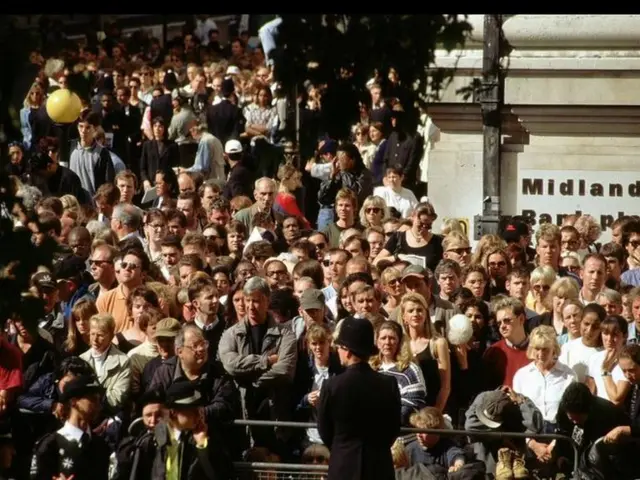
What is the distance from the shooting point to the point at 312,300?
15.9 meters

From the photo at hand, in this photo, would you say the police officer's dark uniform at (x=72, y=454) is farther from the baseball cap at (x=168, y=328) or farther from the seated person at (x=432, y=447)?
the seated person at (x=432, y=447)

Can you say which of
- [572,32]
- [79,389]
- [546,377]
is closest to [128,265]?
[79,389]

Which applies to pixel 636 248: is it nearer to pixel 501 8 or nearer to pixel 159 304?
pixel 159 304

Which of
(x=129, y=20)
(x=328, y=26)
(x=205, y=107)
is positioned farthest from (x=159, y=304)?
(x=129, y=20)

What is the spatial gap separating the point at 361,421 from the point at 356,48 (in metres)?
3.91

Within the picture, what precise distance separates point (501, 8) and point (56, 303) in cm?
853

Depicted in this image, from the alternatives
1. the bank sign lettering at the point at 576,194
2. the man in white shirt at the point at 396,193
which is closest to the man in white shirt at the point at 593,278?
the man in white shirt at the point at 396,193

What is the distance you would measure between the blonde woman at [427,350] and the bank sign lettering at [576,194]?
7324 millimetres

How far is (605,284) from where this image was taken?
17.4m

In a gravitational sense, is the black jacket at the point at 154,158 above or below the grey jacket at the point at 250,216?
above

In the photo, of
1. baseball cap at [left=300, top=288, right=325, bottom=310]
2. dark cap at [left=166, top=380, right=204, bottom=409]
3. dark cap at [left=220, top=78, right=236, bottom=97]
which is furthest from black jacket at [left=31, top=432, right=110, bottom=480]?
dark cap at [left=220, top=78, right=236, bottom=97]

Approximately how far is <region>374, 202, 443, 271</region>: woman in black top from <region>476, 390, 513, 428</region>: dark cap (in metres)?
4.02

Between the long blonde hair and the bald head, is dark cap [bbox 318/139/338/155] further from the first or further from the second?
the long blonde hair

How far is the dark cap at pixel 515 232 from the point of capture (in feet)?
63.7
